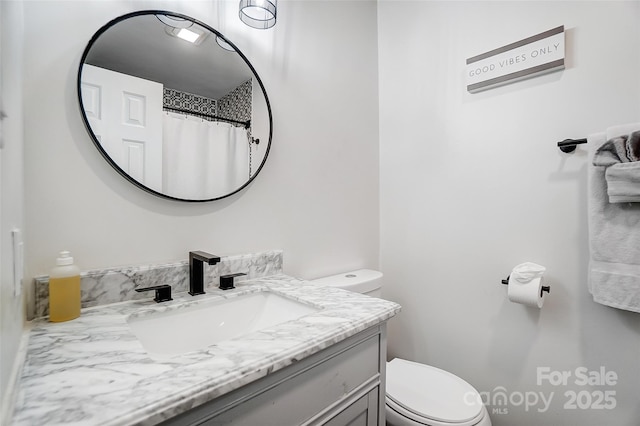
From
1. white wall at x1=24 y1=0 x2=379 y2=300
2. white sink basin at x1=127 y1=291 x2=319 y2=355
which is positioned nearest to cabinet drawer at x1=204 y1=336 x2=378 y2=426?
white sink basin at x1=127 y1=291 x2=319 y2=355

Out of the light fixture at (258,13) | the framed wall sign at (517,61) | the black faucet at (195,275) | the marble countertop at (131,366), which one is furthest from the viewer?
the framed wall sign at (517,61)

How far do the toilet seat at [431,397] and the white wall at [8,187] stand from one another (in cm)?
111

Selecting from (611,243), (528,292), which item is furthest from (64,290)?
(611,243)

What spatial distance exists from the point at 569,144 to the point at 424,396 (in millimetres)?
1129

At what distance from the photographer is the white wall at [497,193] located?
3.68 feet

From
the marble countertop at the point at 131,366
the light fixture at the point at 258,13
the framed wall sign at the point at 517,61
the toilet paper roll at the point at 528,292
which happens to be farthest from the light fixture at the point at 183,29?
the toilet paper roll at the point at 528,292

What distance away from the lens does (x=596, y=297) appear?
3.46 ft

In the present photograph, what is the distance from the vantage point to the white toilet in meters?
1.05

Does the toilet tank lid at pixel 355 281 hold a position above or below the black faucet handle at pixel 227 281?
below

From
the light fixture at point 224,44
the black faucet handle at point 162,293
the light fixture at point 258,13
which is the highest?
the light fixture at point 258,13

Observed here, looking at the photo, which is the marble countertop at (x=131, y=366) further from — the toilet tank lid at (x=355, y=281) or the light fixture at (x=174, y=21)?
the light fixture at (x=174, y=21)

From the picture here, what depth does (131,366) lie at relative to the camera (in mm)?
539

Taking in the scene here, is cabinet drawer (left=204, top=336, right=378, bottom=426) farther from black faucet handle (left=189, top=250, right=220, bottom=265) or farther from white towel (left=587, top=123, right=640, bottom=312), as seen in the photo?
white towel (left=587, top=123, right=640, bottom=312)

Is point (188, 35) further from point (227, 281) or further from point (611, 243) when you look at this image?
point (611, 243)
